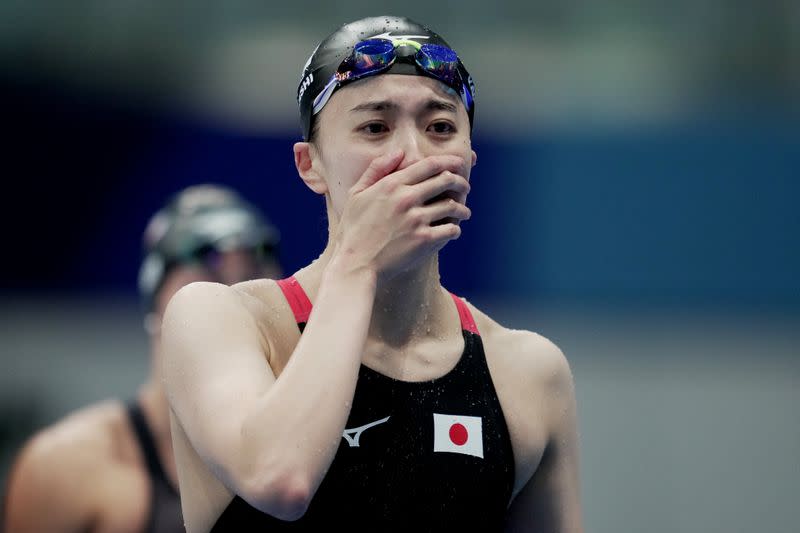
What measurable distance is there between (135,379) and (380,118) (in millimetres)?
7673

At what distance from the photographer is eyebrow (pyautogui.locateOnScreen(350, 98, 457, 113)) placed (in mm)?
2627

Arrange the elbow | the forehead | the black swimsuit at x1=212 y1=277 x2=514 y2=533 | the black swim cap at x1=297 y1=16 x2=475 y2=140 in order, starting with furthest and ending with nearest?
the black swim cap at x1=297 y1=16 x2=475 y2=140 < the forehead < the black swimsuit at x1=212 y1=277 x2=514 y2=533 < the elbow

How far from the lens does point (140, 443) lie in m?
5.13

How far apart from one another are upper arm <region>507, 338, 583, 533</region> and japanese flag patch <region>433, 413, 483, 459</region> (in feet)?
0.98

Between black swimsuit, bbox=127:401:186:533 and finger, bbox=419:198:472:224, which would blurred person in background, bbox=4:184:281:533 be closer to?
black swimsuit, bbox=127:401:186:533

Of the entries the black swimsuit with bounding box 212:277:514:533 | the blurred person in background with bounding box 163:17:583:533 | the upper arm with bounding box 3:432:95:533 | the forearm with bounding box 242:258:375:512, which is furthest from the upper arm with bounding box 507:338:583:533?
the upper arm with bounding box 3:432:95:533

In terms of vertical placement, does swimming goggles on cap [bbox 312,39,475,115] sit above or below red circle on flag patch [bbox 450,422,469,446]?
above

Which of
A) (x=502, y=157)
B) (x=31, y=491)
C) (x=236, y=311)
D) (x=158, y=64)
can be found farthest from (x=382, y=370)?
(x=158, y=64)

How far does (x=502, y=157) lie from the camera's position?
9.92m

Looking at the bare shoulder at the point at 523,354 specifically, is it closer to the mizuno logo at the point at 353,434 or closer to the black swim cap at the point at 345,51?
the mizuno logo at the point at 353,434

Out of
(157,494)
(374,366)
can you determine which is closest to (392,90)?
(374,366)

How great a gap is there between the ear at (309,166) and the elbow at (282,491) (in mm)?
897

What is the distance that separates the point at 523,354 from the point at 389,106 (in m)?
0.82

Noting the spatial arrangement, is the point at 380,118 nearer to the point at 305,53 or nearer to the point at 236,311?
the point at 236,311
